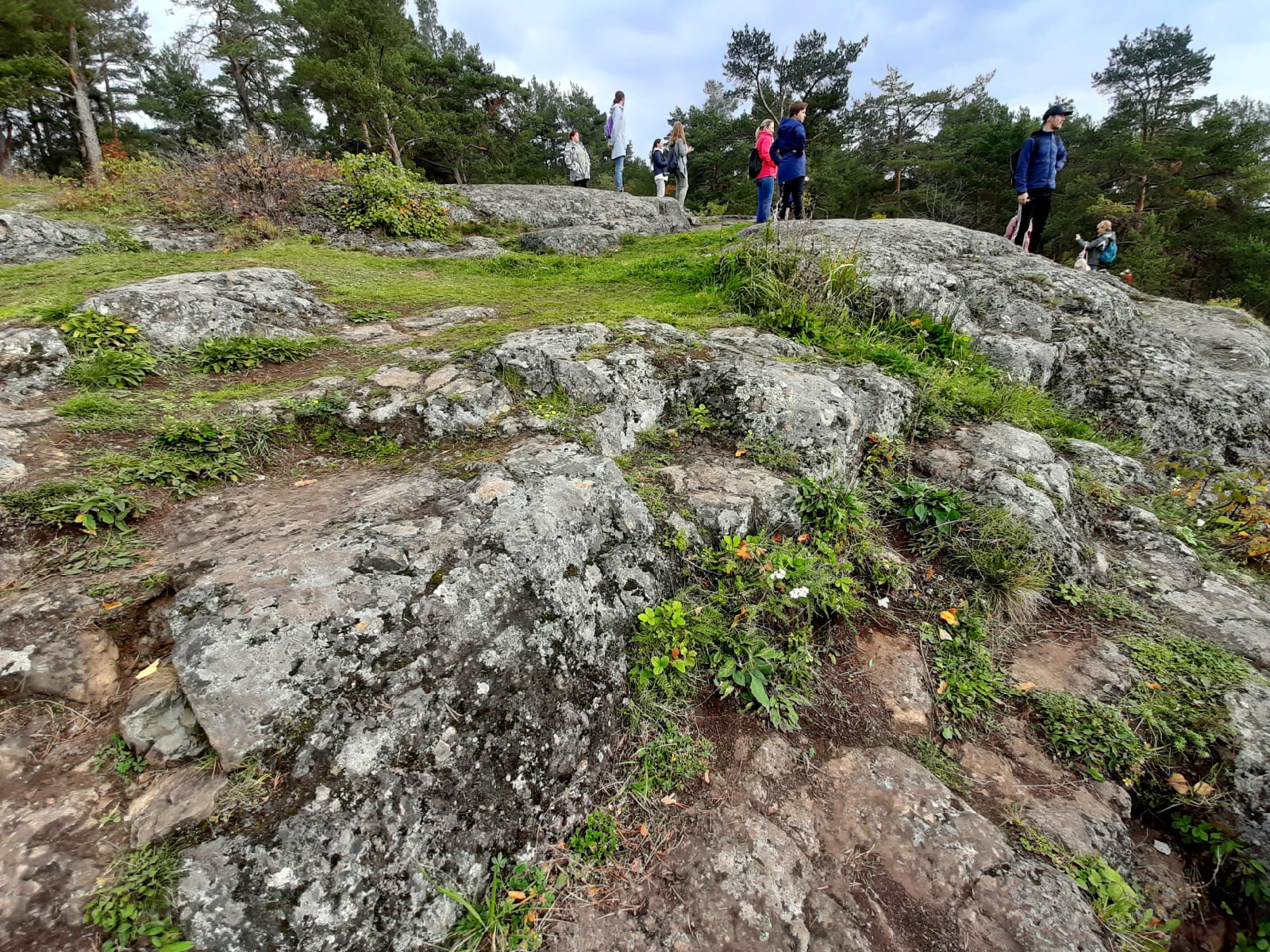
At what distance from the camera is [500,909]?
194 cm

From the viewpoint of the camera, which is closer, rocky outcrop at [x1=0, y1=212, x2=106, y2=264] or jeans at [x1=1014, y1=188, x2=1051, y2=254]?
rocky outcrop at [x1=0, y1=212, x2=106, y2=264]

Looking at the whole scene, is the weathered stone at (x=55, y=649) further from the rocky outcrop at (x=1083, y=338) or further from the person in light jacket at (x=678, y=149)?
the person in light jacket at (x=678, y=149)

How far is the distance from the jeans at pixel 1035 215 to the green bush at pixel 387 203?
10146 millimetres

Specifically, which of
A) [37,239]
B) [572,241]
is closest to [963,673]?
[572,241]

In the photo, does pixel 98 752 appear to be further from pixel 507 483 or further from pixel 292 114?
pixel 292 114

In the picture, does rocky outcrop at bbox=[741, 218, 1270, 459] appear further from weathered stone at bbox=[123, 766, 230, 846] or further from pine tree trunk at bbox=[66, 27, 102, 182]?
pine tree trunk at bbox=[66, 27, 102, 182]

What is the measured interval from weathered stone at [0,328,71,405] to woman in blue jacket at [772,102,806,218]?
8.62 meters

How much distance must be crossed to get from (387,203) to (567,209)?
14.9 ft

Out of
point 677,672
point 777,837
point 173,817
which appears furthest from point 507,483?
point 777,837

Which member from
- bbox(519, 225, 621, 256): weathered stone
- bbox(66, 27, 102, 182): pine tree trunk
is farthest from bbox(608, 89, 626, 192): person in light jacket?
bbox(66, 27, 102, 182): pine tree trunk

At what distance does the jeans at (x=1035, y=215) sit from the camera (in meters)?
7.69

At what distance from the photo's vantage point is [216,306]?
4574mm

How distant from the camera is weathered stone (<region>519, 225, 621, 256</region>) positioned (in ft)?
31.6

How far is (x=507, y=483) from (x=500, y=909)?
1.94 meters
